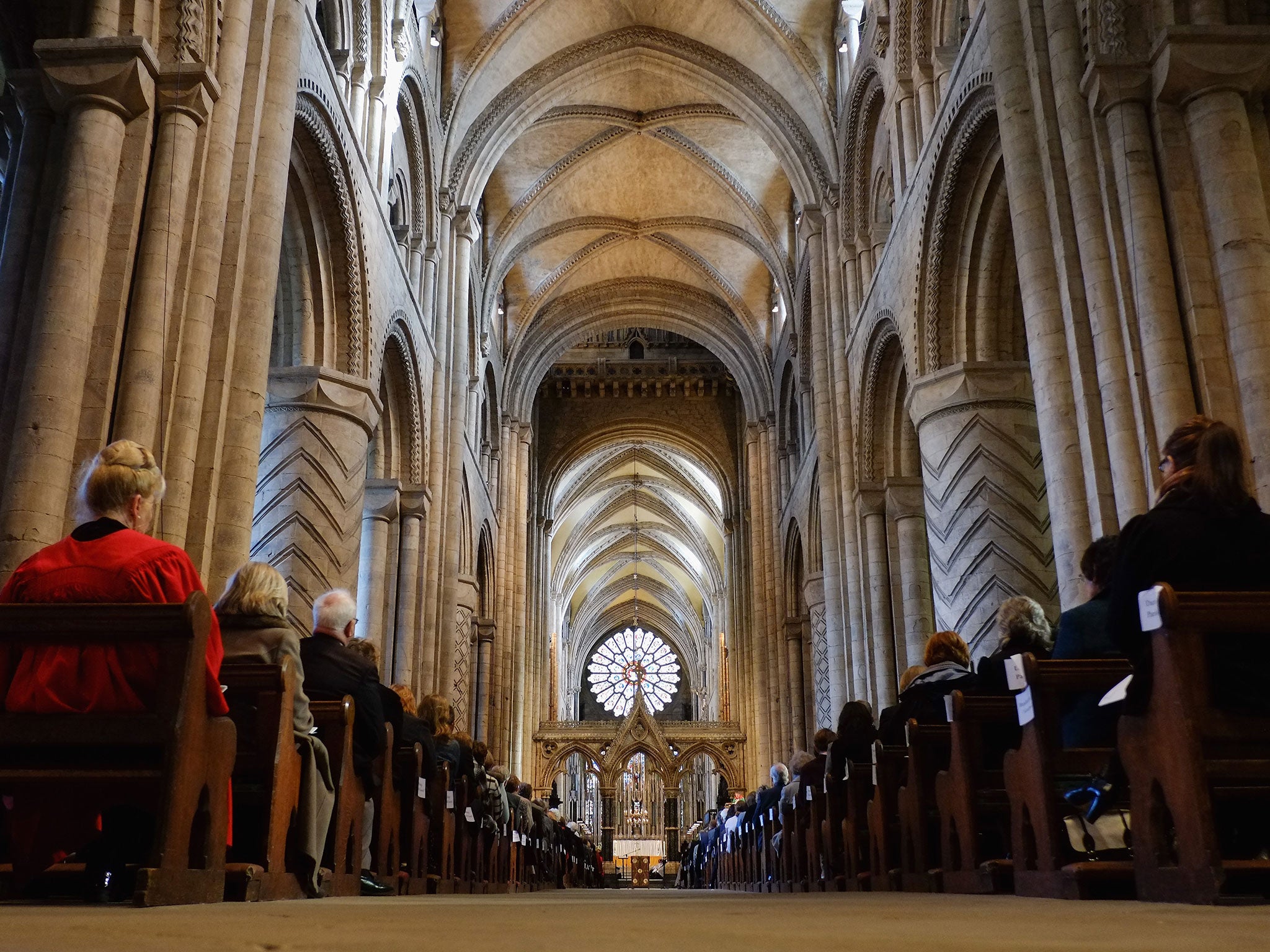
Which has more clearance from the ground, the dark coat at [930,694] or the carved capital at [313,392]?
the carved capital at [313,392]

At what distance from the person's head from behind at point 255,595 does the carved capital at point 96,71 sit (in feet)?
13.2

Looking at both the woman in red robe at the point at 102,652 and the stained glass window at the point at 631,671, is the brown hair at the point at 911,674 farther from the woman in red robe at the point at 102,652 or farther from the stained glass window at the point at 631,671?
the stained glass window at the point at 631,671

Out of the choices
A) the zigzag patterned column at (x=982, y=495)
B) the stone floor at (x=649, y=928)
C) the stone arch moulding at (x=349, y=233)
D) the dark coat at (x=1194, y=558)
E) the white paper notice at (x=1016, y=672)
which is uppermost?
the stone arch moulding at (x=349, y=233)

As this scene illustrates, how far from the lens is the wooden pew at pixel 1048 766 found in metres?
3.62

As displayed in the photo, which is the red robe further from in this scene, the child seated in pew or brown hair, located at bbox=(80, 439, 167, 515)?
the child seated in pew

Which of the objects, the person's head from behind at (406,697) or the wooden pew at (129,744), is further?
the person's head from behind at (406,697)

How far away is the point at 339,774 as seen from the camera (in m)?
4.88

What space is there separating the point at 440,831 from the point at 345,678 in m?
2.43

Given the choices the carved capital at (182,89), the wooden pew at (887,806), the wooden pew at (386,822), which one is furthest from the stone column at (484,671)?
the wooden pew at (887,806)

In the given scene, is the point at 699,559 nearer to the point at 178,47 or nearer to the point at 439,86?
the point at 439,86

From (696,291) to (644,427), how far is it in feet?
16.3

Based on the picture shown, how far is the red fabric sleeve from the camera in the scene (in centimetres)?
325

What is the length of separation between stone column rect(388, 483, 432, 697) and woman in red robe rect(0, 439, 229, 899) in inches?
428

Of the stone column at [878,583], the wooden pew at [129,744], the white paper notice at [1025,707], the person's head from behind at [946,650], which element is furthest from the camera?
the stone column at [878,583]
